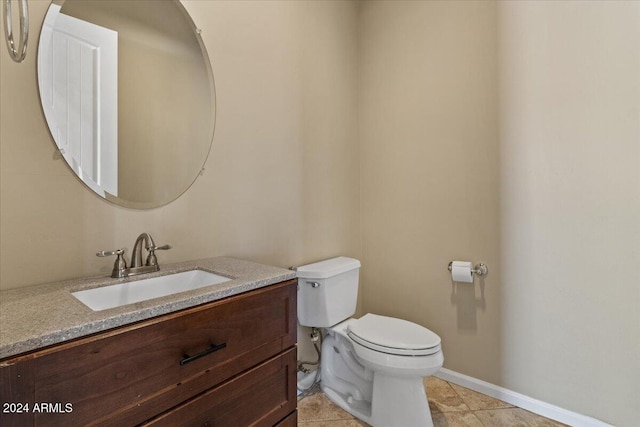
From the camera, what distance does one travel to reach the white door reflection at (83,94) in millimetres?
965

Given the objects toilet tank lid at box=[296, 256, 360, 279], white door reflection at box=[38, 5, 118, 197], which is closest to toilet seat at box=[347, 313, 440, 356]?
toilet tank lid at box=[296, 256, 360, 279]

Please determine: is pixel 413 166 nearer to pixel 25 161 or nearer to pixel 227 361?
pixel 227 361

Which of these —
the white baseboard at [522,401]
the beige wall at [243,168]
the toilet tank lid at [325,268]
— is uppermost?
the beige wall at [243,168]

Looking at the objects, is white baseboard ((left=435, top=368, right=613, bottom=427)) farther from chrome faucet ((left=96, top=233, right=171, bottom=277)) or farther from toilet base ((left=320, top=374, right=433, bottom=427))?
chrome faucet ((left=96, top=233, right=171, bottom=277))

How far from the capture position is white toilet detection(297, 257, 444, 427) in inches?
54.1

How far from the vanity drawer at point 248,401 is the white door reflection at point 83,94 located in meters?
0.77

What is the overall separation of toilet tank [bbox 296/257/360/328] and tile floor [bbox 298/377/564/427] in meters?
0.45

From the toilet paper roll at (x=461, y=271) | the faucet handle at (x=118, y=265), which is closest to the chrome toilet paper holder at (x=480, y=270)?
the toilet paper roll at (x=461, y=271)

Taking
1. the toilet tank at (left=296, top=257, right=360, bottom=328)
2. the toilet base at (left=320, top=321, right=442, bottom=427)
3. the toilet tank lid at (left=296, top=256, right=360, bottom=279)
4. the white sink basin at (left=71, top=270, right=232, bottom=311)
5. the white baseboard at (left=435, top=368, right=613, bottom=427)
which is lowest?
the white baseboard at (left=435, top=368, right=613, bottom=427)

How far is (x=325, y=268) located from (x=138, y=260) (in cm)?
91

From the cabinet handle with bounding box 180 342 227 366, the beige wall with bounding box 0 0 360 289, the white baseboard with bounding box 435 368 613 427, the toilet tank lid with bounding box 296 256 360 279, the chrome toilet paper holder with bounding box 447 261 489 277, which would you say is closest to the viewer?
the cabinet handle with bounding box 180 342 227 366

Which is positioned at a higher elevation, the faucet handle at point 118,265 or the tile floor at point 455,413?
the faucet handle at point 118,265

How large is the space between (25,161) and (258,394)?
3.35ft

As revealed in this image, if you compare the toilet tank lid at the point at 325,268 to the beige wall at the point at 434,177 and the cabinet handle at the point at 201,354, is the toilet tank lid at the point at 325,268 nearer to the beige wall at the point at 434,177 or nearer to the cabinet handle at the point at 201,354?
the beige wall at the point at 434,177
